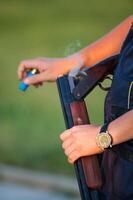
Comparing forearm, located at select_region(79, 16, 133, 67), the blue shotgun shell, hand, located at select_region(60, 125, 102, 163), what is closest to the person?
hand, located at select_region(60, 125, 102, 163)

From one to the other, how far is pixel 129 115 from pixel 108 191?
290 millimetres

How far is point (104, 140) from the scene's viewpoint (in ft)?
4.92

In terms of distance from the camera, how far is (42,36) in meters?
4.34

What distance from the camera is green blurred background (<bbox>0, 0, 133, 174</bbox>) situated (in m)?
4.20

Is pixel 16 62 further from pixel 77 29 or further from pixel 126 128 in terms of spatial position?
pixel 126 128

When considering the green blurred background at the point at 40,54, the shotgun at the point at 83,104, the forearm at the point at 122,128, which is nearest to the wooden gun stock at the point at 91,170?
the shotgun at the point at 83,104

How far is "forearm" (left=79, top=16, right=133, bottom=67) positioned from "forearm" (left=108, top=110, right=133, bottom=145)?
412mm

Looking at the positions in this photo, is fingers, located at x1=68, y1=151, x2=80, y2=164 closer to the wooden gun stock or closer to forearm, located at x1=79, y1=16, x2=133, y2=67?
the wooden gun stock

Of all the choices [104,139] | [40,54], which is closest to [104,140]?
[104,139]

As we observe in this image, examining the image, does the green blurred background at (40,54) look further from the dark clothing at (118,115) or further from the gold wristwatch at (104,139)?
the gold wristwatch at (104,139)

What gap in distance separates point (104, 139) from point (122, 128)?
0.19 feet

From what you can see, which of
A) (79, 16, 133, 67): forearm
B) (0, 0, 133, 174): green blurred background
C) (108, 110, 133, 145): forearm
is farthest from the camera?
(0, 0, 133, 174): green blurred background

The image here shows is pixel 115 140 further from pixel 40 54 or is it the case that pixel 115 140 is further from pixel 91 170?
pixel 40 54

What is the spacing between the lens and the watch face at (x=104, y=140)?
4.92 ft
